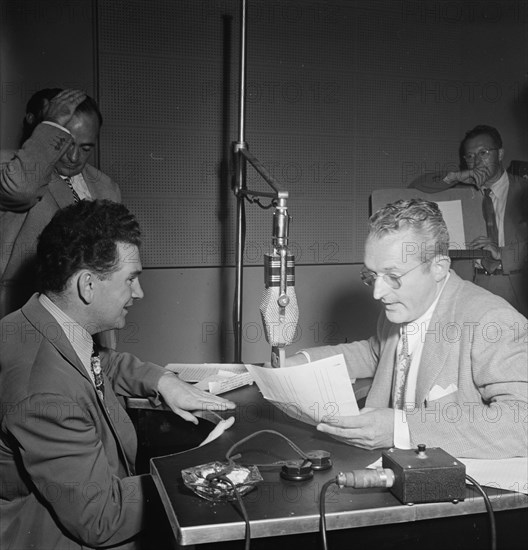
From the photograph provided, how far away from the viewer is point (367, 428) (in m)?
1.47

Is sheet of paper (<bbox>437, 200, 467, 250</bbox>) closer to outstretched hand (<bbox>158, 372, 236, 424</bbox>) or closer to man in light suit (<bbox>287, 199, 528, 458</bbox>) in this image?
man in light suit (<bbox>287, 199, 528, 458</bbox>)

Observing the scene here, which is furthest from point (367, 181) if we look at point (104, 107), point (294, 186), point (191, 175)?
point (104, 107)

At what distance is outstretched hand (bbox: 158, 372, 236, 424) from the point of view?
6.21ft

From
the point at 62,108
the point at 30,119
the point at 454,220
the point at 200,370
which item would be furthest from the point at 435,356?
the point at 454,220

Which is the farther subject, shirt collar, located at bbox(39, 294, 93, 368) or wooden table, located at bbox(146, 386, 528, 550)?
shirt collar, located at bbox(39, 294, 93, 368)

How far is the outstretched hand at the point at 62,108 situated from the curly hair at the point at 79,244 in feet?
3.04

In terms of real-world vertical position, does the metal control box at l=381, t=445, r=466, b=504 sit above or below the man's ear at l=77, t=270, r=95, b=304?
below

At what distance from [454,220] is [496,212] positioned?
0.79 ft

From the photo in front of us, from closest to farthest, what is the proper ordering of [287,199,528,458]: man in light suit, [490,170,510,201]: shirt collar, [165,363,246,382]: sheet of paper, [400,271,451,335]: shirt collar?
[287,199,528,458]: man in light suit
[400,271,451,335]: shirt collar
[165,363,246,382]: sheet of paper
[490,170,510,201]: shirt collar

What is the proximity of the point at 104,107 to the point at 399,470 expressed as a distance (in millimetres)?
2950

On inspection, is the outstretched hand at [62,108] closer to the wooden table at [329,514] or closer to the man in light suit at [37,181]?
the man in light suit at [37,181]

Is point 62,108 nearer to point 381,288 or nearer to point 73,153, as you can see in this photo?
point 73,153

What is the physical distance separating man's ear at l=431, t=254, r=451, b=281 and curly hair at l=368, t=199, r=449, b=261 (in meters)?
0.01

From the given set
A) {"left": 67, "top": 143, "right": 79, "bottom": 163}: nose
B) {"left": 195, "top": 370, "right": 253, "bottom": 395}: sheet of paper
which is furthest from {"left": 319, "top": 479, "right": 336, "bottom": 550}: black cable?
{"left": 67, "top": 143, "right": 79, "bottom": 163}: nose
